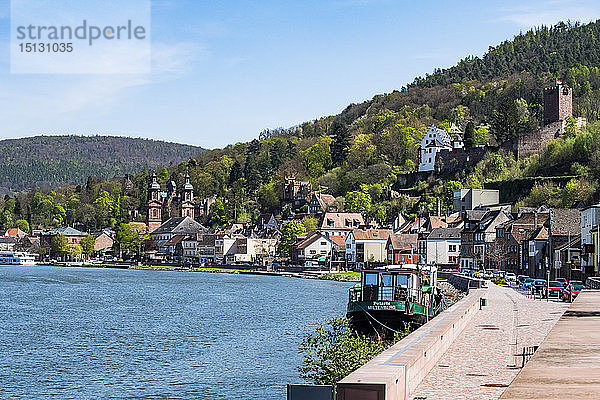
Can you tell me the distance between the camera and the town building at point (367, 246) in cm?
11907

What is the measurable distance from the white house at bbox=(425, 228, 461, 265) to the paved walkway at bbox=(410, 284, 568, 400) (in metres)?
70.2

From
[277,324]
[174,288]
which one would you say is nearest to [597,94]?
[174,288]

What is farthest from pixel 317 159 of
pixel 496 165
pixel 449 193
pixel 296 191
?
pixel 496 165

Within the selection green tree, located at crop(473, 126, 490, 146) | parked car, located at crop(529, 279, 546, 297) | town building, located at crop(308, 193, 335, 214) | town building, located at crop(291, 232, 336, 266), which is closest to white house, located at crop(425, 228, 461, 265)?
town building, located at crop(291, 232, 336, 266)

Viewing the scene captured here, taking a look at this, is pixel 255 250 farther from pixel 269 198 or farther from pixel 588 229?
pixel 588 229

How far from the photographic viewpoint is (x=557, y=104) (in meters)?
134

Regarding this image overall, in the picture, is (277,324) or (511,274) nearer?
(277,324)

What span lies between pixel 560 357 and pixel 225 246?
142m

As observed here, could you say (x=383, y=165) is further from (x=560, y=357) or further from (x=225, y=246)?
(x=560, y=357)

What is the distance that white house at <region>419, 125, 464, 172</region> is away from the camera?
143375mm

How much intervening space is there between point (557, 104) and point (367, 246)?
132 feet

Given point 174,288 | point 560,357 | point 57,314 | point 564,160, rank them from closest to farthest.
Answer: point 560,357, point 57,314, point 174,288, point 564,160

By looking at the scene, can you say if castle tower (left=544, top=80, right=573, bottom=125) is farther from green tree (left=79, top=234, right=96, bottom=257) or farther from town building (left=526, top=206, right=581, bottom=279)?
green tree (left=79, top=234, right=96, bottom=257)

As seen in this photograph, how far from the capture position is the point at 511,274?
258ft
